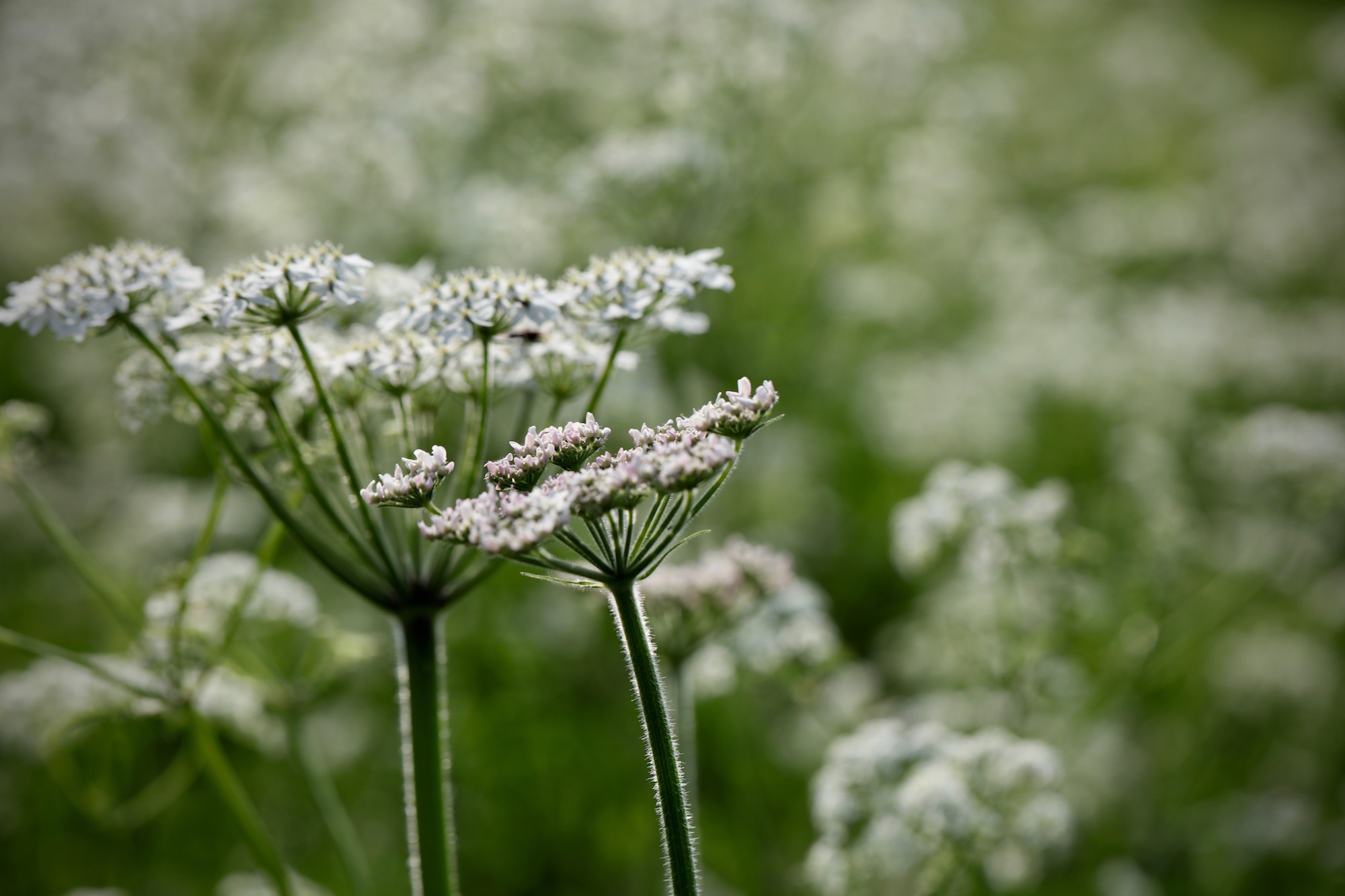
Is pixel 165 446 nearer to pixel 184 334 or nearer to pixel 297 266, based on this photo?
pixel 184 334

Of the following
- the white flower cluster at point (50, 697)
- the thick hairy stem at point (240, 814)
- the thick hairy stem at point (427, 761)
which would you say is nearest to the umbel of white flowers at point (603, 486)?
the thick hairy stem at point (427, 761)

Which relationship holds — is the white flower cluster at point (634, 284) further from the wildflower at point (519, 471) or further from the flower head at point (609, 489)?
the flower head at point (609, 489)

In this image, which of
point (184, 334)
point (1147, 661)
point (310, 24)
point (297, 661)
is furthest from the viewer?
point (310, 24)

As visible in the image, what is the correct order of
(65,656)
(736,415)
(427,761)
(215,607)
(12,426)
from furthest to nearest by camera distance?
(215,607), (12,426), (65,656), (427,761), (736,415)

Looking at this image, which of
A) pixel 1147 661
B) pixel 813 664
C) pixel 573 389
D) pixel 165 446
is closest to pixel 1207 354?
pixel 1147 661

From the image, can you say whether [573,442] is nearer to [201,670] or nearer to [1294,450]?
[201,670]

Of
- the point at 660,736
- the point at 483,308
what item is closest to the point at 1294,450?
the point at 660,736
